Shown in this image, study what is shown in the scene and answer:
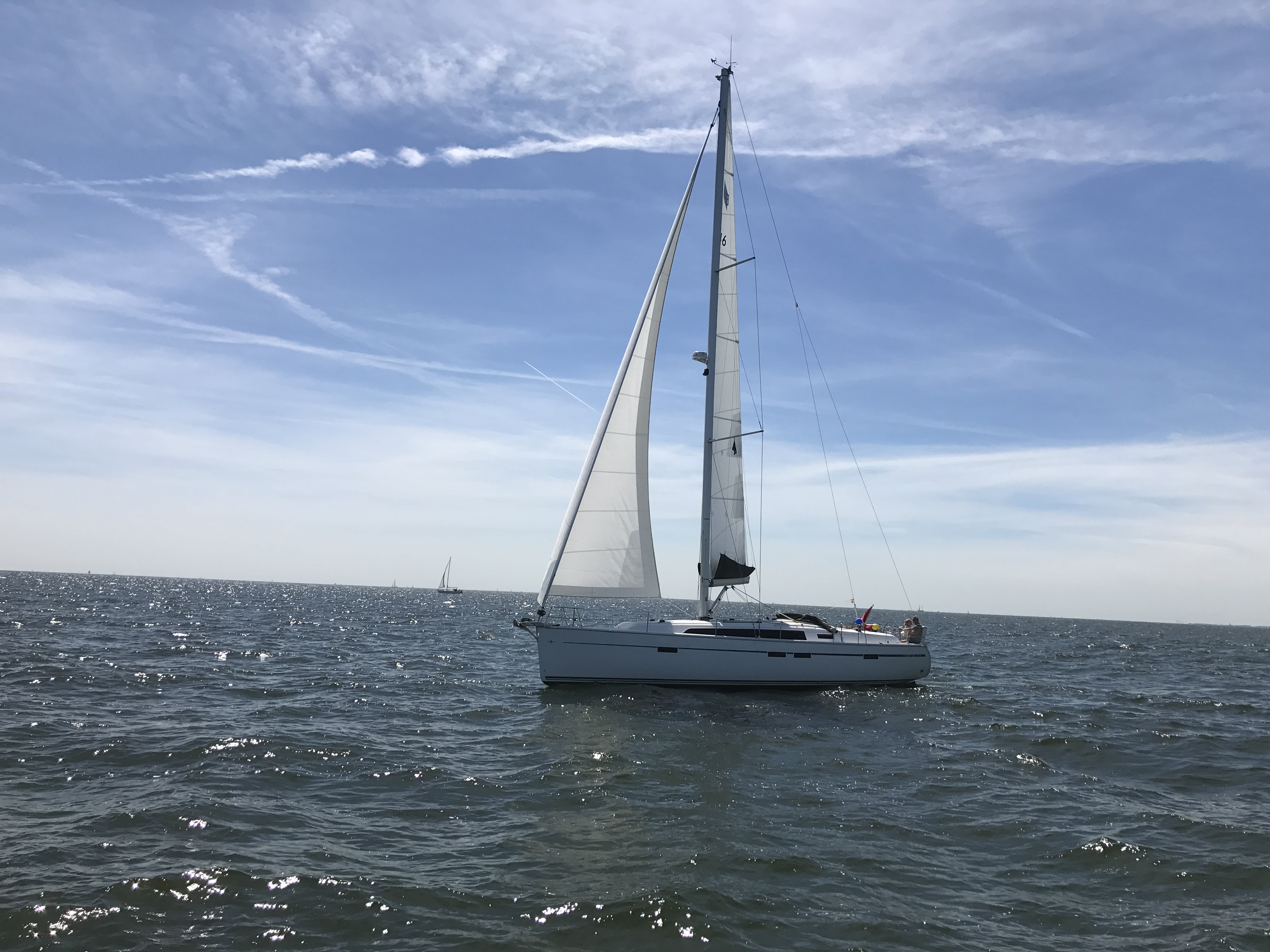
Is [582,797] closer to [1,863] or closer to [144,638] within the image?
[1,863]

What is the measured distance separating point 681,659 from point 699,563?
120 inches

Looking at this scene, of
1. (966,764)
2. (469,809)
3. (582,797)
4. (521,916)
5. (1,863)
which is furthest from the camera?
(966,764)

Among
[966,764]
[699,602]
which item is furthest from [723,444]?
[966,764]

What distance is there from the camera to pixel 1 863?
7.76 m

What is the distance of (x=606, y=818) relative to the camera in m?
→ 10.1

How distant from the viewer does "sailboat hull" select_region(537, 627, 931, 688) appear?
778 inches

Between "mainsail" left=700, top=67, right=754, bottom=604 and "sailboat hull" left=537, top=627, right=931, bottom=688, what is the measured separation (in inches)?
76.7

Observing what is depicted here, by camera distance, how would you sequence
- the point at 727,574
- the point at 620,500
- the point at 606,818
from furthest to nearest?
the point at 727,574
the point at 620,500
the point at 606,818

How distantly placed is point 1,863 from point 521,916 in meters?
5.39

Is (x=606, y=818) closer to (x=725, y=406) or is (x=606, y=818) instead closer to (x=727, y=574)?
(x=727, y=574)

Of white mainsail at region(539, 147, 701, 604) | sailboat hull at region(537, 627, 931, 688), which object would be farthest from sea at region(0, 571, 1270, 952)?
white mainsail at region(539, 147, 701, 604)

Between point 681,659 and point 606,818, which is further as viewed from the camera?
point 681,659

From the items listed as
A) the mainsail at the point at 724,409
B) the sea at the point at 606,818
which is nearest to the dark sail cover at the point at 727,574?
the mainsail at the point at 724,409

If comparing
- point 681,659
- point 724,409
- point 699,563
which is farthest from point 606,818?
point 724,409
